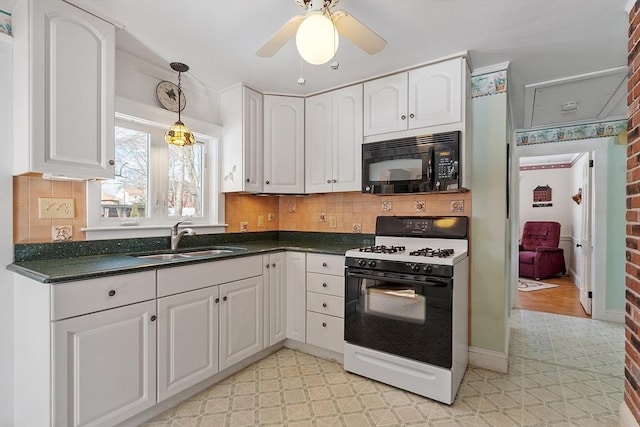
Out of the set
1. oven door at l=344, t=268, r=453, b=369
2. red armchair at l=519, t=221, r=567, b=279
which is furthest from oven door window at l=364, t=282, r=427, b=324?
red armchair at l=519, t=221, r=567, b=279

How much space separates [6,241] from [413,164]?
2560 mm

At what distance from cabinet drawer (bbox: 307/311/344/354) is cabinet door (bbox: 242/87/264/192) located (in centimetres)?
124

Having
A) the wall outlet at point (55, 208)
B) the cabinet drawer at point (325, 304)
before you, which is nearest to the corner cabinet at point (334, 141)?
the cabinet drawer at point (325, 304)

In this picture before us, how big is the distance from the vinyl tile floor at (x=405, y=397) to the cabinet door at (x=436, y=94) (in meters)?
1.88

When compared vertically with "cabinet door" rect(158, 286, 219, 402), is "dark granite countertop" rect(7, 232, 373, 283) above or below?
above

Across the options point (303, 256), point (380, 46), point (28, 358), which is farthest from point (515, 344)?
point (28, 358)

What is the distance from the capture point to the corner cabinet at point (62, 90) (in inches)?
63.1

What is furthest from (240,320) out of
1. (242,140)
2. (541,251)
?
(541,251)

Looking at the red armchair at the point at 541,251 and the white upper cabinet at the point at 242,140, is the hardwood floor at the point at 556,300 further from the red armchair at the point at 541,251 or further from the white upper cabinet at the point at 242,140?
the white upper cabinet at the point at 242,140

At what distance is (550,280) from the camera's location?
5777mm

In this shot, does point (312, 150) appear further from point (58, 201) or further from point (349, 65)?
point (58, 201)

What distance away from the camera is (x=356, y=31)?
59.6 inches

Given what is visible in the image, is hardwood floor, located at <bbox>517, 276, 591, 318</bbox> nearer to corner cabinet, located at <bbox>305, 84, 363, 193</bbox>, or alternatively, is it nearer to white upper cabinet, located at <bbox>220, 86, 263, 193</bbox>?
corner cabinet, located at <bbox>305, 84, 363, 193</bbox>

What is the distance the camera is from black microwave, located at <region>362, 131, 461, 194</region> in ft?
7.47
